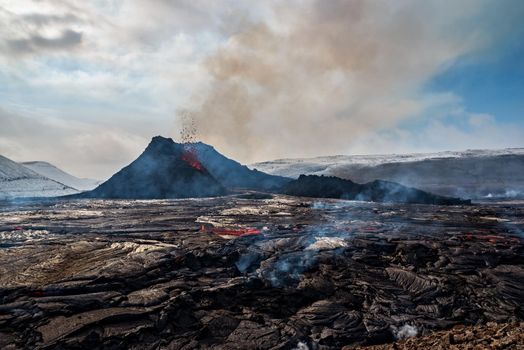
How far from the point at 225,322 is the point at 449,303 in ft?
24.4

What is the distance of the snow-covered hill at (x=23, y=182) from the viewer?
8575 centimetres

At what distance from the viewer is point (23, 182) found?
308 ft

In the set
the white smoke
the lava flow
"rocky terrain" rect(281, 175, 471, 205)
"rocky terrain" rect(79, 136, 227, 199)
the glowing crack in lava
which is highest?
the glowing crack in lava

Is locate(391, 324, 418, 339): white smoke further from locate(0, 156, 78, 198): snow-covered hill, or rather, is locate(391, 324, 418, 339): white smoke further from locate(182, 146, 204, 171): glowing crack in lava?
locate(0, 156, 78, 198): snow-covered hill

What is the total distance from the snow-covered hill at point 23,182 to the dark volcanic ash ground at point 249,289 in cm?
7937

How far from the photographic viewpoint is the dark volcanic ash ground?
9.13 m

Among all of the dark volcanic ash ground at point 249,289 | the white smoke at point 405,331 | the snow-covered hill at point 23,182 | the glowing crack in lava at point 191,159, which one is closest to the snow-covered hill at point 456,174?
the glowing crack in lava at point 191,159

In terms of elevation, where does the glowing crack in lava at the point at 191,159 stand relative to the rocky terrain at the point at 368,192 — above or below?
above

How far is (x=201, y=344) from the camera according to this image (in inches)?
347

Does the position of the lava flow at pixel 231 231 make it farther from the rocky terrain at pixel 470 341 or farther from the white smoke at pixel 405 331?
the rocky terrain at pixel 470 341

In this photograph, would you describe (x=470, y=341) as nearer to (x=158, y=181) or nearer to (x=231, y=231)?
(x=231, y=231)

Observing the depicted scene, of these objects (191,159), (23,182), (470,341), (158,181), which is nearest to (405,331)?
(470,341)

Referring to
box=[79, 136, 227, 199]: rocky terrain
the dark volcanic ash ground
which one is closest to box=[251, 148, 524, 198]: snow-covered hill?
box=[79, 136, 227, 199]: rocky terrain

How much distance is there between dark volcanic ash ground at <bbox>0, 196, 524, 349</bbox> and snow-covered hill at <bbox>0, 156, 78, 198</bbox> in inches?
3125
